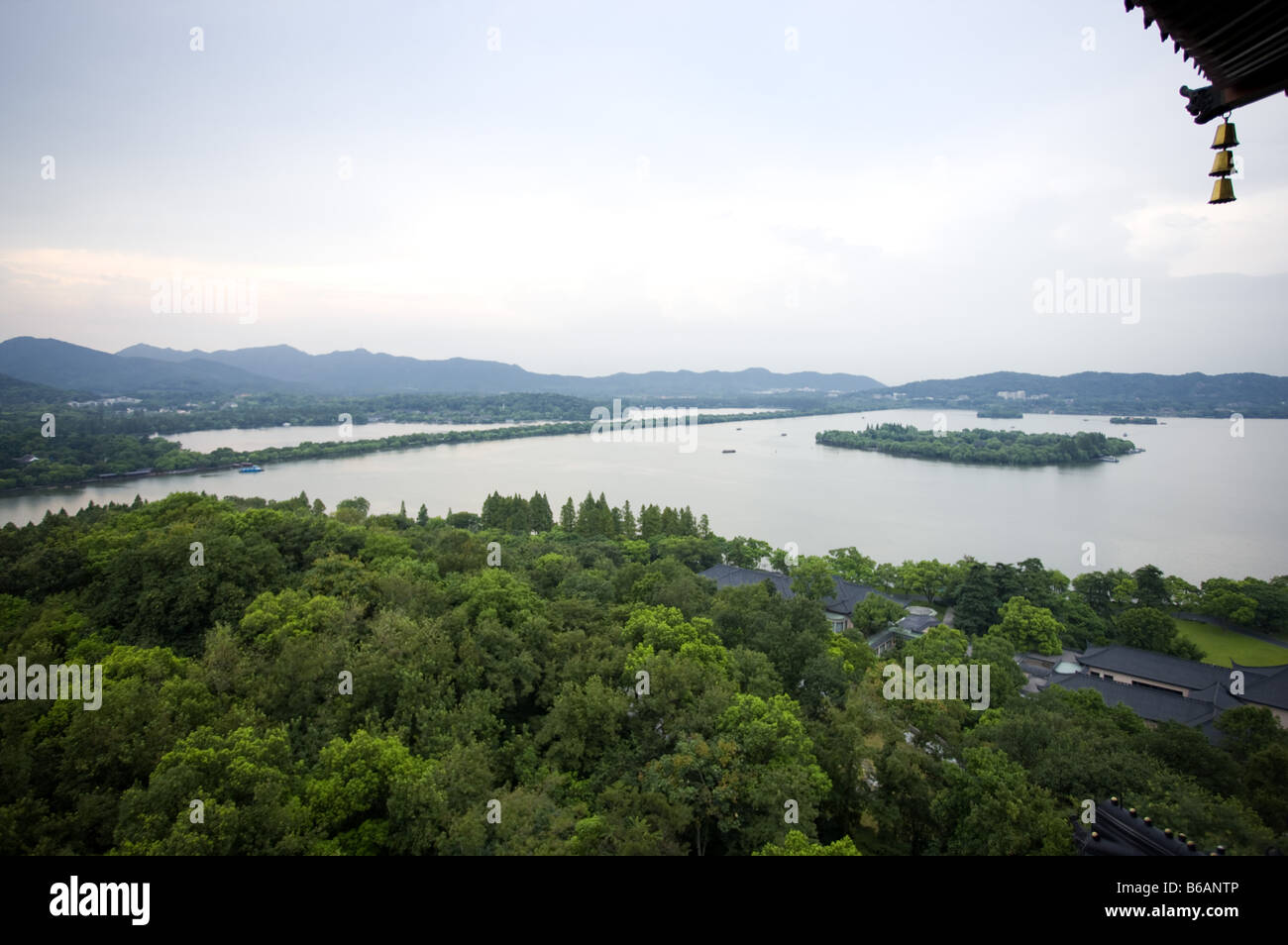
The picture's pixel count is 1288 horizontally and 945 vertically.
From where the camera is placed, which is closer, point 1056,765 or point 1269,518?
point 1056,765

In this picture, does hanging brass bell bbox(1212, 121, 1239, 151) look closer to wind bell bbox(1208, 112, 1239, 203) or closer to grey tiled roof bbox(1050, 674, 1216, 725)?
wind bell bbox(1208, 112, 1239, 203)

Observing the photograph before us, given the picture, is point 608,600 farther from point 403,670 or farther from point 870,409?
point 870,409

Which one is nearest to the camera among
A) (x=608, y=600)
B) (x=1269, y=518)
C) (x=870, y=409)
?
(x=608, y=600)

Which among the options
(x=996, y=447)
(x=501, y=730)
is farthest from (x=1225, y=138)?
(x=996, y=447)

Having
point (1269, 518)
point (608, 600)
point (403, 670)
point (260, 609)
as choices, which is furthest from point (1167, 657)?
point (1269, 518)

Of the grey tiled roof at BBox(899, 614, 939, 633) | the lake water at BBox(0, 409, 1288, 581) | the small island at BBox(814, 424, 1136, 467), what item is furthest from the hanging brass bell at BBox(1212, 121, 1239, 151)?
the small island at BBox(814, 424, 1136, 467)

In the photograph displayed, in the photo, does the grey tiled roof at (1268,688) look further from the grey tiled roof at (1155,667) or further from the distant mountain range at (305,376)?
the distant mountain range at (305,376)
